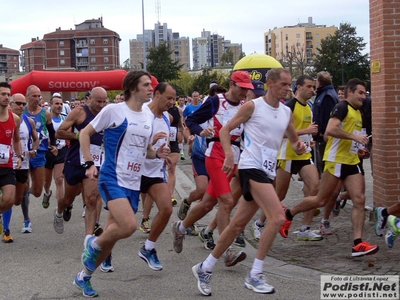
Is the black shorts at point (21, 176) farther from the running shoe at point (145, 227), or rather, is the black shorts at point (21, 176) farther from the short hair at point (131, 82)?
the short hair at point (131, 82)

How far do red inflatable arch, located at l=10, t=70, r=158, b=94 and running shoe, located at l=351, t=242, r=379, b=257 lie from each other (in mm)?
18797

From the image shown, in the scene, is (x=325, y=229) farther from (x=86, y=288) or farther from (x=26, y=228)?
(x=26, y=228)

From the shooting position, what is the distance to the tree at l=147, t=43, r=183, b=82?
58.6m

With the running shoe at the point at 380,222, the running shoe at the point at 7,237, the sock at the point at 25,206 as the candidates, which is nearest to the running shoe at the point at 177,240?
the running shoe at the point at 380,222

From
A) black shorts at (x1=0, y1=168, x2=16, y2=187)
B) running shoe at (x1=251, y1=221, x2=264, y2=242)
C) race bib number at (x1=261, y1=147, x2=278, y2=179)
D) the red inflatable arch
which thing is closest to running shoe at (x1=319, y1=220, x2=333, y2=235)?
running shoe at (x1=251, y1=221, x2=264, y2=242)

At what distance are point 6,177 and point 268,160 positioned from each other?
13.3 feet

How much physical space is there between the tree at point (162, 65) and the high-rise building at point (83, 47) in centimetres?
9642

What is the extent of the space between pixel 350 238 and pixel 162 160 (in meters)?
2.75

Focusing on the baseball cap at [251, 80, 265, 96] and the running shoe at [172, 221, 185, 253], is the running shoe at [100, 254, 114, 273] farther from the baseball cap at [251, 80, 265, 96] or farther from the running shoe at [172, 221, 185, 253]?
the baseball cap at [251, 80, 265, 96]

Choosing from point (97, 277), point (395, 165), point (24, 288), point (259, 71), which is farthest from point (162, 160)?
point (259, 71)

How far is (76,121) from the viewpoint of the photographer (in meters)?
8.45

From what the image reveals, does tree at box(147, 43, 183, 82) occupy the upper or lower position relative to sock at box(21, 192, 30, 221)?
upper

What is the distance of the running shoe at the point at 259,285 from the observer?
5887mm

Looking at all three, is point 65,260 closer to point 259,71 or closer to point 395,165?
point 395,165
